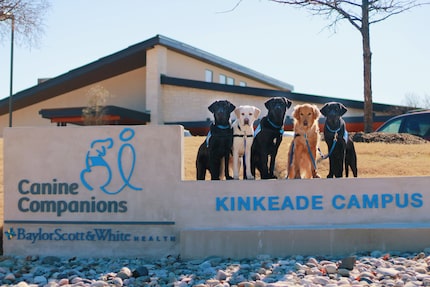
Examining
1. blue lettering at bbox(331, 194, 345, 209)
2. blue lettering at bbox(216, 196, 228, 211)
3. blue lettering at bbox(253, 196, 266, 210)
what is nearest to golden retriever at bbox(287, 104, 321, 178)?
blue lettering at bbox(331, 194, 345, 209)

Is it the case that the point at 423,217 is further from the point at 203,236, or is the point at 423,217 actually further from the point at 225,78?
the point at 225,78

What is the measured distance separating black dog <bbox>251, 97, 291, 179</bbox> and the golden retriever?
0.86ft

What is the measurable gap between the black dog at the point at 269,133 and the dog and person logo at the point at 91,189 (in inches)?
71.4

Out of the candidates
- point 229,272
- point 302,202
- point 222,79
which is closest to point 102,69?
point 222,79

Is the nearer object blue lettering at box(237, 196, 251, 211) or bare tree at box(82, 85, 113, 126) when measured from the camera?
blue lettering at box(237, 196, 251, 211)

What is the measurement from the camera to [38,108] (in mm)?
35000

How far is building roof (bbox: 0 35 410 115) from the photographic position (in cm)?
2927

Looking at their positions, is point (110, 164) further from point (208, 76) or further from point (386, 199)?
point (208, 76)

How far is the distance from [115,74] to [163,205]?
25918 mm

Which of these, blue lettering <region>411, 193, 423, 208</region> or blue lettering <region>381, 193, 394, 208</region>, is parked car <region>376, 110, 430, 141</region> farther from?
blue lettering <region>381, 193, 394, 208</region>

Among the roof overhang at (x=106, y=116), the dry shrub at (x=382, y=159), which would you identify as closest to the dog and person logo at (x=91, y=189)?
the dry shrub at (x=382, y=159)

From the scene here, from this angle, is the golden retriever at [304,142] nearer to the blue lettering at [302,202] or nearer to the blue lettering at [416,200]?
the blue lettering at [302,202]

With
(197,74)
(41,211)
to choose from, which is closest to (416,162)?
(41,211)

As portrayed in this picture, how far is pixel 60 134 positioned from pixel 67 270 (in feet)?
6.95
